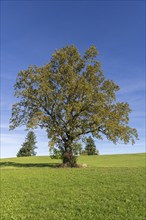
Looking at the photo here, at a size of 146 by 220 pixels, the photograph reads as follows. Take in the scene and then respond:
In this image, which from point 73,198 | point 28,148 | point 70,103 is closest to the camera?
point 73,198

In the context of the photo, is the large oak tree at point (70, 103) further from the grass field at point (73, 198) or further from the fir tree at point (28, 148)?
the fir tree at point (28, 148)

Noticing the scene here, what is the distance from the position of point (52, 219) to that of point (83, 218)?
4.73ft

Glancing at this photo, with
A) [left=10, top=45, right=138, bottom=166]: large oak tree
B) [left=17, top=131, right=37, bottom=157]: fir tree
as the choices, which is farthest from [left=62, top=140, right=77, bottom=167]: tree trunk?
[left=17, top=131, right=37, bottom=157]: fir tree

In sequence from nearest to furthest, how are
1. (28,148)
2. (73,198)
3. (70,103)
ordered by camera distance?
(73,198) < (70,103) < (28,148)

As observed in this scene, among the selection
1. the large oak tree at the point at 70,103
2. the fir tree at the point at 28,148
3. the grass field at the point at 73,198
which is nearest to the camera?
the grass field at the point at 73,198

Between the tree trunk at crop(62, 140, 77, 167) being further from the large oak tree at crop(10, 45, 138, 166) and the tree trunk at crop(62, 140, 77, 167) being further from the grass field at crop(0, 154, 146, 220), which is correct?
the grass field at crop(0, 154, 146, 220)

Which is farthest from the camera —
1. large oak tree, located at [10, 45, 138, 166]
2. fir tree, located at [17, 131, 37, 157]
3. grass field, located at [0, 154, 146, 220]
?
fir tree, located at [17, 131, 37, 157]

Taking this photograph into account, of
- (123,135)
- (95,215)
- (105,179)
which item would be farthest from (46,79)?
(95,215)

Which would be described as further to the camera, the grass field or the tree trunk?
the tree trunk

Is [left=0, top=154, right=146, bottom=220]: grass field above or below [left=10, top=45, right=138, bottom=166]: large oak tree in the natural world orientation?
below

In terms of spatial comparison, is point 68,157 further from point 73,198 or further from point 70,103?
point 73,198

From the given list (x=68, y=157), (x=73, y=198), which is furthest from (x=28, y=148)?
(x=73, y=198)

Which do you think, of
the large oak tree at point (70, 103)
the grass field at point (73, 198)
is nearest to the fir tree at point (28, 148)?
the large oak tree at point (70, 103)

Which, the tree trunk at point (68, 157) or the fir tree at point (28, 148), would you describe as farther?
the fir tree at point (28, 148)
